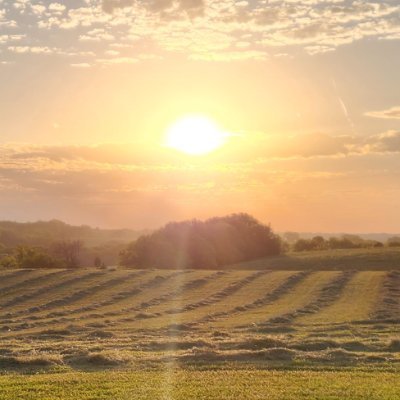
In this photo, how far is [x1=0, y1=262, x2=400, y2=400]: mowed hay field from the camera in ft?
60.8

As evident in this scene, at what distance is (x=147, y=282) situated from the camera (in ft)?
194

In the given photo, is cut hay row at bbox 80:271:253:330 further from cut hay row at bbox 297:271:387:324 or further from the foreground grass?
the foreground grass

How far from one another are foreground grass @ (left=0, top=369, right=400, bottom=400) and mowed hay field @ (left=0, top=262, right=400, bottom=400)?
38mm

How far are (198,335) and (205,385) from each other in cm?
1412

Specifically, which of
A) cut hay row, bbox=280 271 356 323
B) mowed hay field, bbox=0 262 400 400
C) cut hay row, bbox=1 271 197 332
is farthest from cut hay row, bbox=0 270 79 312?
cut hay row, bbox=280 271 356 323

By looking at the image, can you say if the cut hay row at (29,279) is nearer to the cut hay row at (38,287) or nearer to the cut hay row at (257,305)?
the cut hay row at (38,287)

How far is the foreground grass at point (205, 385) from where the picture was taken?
17.1 meters

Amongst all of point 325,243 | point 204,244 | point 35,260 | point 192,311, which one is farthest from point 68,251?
point 192,311

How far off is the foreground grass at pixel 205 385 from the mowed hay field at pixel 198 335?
0.12ft

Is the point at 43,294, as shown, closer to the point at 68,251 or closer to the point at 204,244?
the point at 204,244

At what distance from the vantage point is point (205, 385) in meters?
18.4

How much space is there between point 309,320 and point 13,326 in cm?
1830

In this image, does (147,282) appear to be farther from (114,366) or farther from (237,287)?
(114,366)

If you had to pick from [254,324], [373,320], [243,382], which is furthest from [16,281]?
[243,382]
